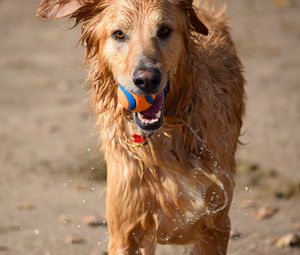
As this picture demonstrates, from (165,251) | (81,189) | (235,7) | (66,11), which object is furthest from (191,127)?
(235,7)

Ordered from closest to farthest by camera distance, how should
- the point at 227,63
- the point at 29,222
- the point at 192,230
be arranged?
1. the point at 192,230
2. the point at 227,63
3. the point at 29,222

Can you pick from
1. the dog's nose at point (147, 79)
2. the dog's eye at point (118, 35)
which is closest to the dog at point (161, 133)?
the dog's eye at point (118, 35)

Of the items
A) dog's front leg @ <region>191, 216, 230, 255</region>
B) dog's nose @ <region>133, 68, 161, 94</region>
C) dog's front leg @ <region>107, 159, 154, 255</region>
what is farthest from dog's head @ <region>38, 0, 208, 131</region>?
dog's front leg @ <region>191, 216, 230, 255</region>

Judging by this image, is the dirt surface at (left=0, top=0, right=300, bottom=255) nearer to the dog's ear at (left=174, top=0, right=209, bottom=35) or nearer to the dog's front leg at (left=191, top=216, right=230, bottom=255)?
the dog's ear at (left=174, top=0, right=209, bottom=35)

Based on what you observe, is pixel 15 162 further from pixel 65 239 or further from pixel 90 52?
pixel 90 52

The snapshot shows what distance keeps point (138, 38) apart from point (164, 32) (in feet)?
0.67

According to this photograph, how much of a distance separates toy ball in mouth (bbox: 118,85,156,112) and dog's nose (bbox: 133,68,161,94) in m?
0.10

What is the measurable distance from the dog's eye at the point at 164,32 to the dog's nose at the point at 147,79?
343 mm

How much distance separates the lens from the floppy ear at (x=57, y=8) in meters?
5.84

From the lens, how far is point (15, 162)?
962cm

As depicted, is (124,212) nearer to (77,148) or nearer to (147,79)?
(147,79)

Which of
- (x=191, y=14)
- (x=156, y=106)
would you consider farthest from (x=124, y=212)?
(x=191, y=14)

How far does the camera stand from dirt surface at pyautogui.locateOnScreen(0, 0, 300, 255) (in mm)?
7922

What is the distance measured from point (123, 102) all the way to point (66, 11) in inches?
30.1
